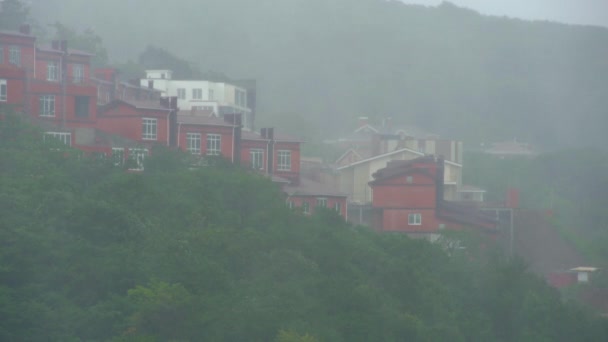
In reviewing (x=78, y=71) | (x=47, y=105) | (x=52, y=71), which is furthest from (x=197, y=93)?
(x=47, y=105)

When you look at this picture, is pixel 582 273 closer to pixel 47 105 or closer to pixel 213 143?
pixel 213 143

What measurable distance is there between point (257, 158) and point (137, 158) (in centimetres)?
608

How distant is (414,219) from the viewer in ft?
129

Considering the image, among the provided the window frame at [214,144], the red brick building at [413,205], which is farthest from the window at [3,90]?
the red brick building at [413,205]

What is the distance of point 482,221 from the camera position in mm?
39250

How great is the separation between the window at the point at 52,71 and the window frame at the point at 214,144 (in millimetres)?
5210

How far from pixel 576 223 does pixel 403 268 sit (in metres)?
24.8

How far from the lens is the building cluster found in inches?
1233

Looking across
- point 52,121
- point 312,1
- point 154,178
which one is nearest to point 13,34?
point 52,121

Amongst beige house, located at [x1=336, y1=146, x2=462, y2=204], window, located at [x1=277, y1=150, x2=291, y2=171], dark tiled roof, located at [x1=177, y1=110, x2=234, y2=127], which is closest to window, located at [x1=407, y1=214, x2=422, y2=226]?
window, located at [x1=277, y1=150, x2=291, y2=171]

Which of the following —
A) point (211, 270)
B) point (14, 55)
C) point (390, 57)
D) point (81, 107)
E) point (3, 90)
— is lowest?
point (211, 270)

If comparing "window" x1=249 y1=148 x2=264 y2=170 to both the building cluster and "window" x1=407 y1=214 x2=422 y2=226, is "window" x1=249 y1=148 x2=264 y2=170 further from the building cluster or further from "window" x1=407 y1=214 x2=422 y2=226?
"window" x1=407 y1=214 x2=422 y2=226

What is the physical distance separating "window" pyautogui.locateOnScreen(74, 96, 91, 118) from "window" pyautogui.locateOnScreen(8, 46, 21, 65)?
126 inches

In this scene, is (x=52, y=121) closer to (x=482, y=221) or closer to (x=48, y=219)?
(x=48, y=219)
